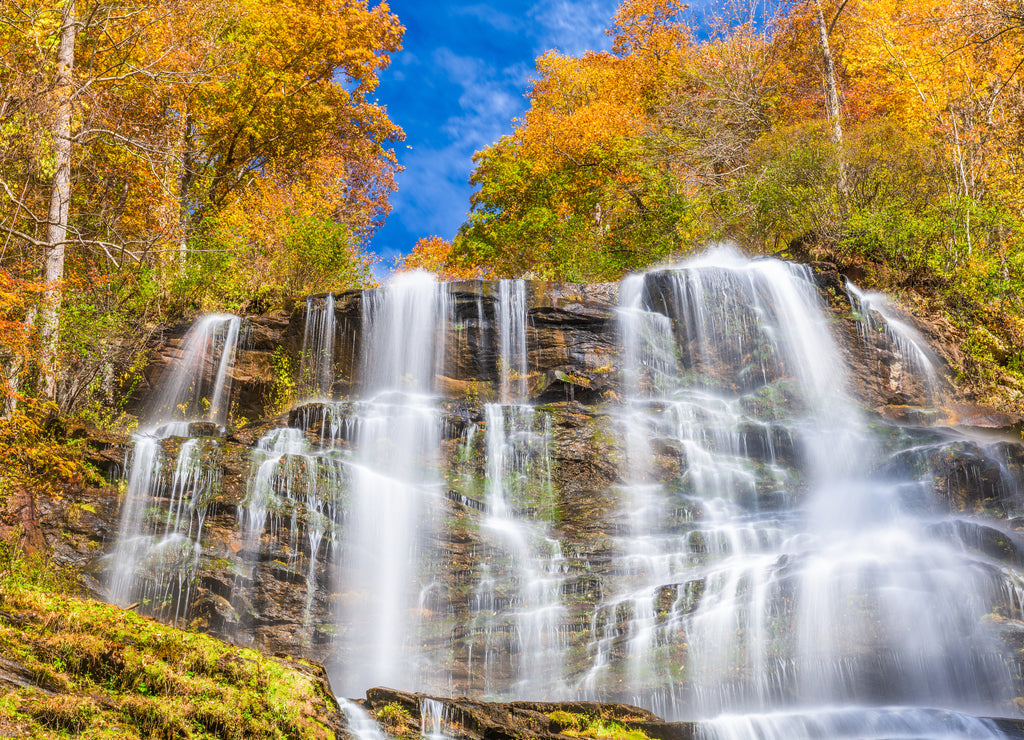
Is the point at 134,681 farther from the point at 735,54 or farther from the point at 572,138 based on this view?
the point at 735,54

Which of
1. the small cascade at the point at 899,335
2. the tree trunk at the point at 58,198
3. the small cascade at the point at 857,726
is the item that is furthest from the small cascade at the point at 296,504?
the small cascade at the point at 899,335

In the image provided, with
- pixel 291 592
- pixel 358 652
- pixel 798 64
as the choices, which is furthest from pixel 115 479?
pixel 798 64

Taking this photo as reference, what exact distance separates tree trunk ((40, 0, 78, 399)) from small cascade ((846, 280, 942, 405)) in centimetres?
1670

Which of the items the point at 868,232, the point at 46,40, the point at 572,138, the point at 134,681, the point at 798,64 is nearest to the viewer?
the point at 134,681

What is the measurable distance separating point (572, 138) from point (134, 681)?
22.9 metres

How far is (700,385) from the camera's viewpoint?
15398 mm

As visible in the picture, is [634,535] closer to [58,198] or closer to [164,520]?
[164,520]

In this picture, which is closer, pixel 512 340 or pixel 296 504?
pixel 296 504

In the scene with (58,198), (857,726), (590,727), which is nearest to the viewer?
(590,727)

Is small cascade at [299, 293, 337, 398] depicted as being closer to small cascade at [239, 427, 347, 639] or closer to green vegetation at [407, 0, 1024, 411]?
small cascade at [239, 427, 347, 639]

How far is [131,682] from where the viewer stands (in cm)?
415

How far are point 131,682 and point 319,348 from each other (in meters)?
12.0

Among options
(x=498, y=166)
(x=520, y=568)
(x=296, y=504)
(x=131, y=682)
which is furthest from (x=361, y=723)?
(x=498, y=166)

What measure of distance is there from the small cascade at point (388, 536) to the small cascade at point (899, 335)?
1055 centimetres
